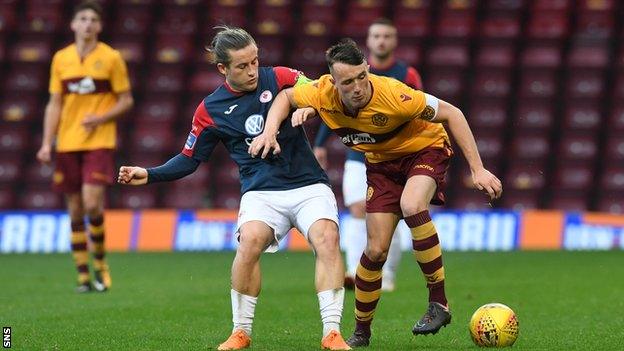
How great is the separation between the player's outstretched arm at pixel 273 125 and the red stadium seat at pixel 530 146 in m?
10.9

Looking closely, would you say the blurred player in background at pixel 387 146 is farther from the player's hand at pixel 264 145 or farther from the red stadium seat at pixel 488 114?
the red stadium seat at pixel 488 114

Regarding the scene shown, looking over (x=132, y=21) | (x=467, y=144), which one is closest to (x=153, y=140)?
(x=132, y=21)

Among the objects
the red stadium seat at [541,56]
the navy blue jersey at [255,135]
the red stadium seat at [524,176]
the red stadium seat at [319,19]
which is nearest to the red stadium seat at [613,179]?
the red stadium seat at [524,176]

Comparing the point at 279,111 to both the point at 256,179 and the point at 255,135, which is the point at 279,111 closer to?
the point at 255,135

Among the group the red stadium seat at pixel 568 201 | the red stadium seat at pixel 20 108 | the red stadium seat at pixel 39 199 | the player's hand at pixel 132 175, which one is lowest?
the red stadium seat at pixel 39 199

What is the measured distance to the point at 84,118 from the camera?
1093cm

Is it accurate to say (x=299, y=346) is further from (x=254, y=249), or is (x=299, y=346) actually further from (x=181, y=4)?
(x=181, y=4)

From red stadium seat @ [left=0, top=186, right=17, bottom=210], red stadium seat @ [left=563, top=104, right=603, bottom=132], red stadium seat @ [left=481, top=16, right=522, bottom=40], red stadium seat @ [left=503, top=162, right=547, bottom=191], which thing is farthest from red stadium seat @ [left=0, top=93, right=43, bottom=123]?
red stadium seat @ [left=563, top=104, right=603, bottom=132]

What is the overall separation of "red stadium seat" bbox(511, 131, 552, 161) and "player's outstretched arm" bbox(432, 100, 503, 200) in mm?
10725

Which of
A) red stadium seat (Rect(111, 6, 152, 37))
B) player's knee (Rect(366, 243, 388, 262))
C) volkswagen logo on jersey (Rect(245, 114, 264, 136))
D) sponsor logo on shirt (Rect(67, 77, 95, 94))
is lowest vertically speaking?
player's knee (Rect(366, 243, 388, 262))

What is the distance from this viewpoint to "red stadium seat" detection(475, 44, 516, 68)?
18188 millimetres

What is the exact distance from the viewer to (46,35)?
1834 cm

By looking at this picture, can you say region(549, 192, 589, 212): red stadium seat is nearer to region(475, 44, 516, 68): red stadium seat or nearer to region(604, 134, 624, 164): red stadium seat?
region(604, 134, 624, 164): red stadium seat

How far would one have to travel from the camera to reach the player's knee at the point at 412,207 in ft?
23.0
